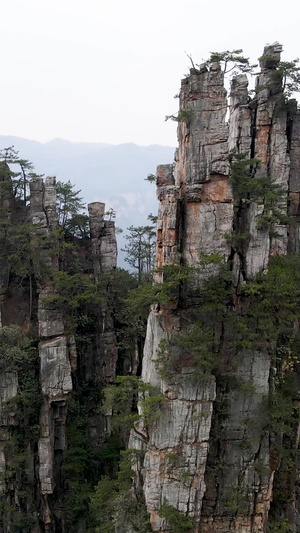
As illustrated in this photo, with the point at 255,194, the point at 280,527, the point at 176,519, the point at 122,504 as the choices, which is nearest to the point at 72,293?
the point at 122,504

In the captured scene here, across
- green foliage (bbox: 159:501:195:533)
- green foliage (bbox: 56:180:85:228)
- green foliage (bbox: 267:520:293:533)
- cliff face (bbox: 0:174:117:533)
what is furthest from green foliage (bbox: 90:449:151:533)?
green foliage (bbox: 56:180:85:228)

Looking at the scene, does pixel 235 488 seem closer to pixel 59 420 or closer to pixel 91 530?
pixel 91 530

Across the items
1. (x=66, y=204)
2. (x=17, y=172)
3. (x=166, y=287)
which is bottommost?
(x=166, y=287)

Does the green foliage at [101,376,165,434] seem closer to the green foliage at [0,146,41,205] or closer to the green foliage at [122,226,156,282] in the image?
the green foliage at [122,226,156,282]

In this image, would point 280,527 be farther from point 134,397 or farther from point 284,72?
point 284,72

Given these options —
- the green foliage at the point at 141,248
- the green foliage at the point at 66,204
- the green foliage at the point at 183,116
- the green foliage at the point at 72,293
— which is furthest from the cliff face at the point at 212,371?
the green foliage at the point at 141,248

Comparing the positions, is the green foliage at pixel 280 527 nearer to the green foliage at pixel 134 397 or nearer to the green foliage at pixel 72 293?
the green foliage at pixel 134 397
